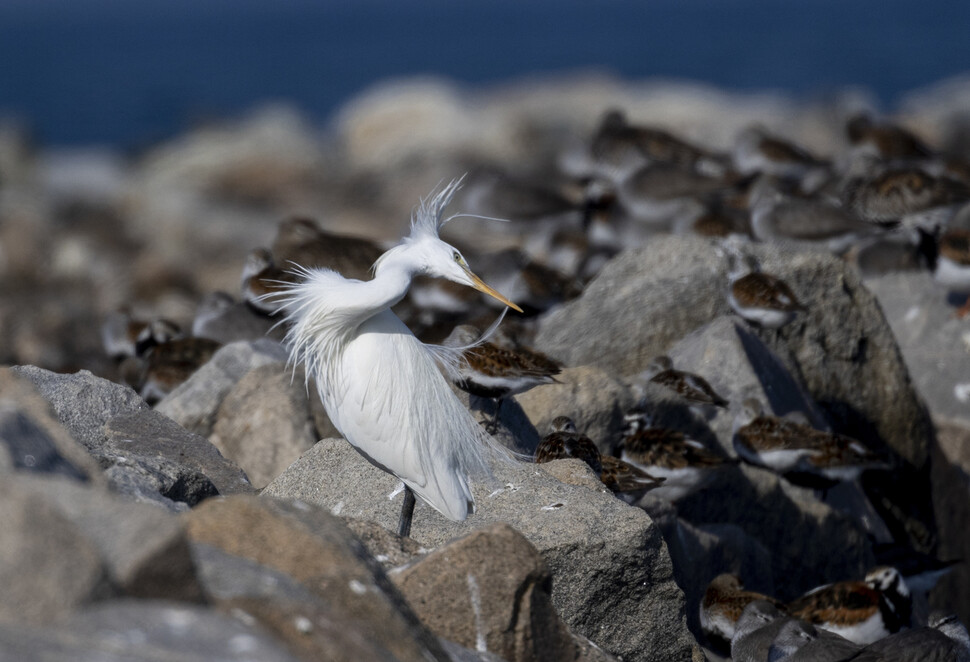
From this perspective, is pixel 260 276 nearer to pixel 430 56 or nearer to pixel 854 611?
pixel 854 611

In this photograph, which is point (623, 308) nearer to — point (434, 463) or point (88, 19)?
point (434, 463)

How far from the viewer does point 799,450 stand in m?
8.16

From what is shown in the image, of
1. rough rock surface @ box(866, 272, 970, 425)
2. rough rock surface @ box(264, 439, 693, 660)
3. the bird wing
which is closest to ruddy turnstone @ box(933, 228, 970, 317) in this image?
rough rock surface @ box(866, 272, 970, 425)

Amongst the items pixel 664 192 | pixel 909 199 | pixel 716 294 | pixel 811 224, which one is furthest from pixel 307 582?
pixel 664 192

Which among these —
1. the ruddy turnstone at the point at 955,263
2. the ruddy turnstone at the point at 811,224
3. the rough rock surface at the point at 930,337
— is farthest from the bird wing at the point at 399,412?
the ruddy turnstone at the point at 811,224

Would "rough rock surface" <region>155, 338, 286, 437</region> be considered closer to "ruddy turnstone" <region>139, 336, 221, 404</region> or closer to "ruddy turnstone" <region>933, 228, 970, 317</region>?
"ruddy turnstone" <region>139, 336, 221, 404</region>

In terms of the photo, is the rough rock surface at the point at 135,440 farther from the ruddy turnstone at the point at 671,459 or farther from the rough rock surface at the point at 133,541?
the ruddy turnstone at the point at 671,459

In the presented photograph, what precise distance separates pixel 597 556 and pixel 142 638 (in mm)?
3020

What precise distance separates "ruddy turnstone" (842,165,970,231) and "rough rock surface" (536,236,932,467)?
245 cm

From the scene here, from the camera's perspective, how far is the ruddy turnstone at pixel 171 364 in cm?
1013

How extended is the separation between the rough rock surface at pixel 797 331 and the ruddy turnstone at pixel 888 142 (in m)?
6.39

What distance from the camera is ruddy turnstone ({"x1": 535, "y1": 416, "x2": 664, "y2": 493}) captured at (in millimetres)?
7137

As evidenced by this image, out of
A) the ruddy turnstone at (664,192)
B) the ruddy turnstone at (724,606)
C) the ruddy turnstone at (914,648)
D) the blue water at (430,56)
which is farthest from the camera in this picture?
the blue water at (430,56)

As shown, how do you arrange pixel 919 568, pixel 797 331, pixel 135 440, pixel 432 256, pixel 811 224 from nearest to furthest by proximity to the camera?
pixel 432 256 < pixel 135 440 < pixel 919 568 < pixel 797 331 < pixel 811 224
